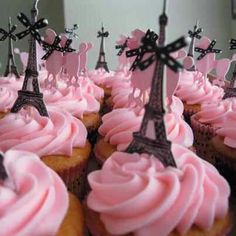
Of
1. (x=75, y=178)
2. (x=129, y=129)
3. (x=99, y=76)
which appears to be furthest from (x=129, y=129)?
(x=99, y=76)

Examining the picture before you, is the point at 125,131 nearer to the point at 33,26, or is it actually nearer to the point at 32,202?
the point at 33,26

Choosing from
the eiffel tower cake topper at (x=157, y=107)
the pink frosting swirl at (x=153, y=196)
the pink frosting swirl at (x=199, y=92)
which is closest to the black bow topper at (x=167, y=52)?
the eiffel tower cake topper at (x=157, y=107)

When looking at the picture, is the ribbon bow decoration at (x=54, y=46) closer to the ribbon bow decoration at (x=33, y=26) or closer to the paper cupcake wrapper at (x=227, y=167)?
the ribbon bow decoration at (x=33, y=26)

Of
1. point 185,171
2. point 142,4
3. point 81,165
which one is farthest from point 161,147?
point 142,4

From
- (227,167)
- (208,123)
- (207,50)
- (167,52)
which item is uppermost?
(167,52)

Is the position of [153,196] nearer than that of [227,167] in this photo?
Yes

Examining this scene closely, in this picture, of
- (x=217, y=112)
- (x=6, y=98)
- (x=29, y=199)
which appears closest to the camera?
(x=29, y=199)

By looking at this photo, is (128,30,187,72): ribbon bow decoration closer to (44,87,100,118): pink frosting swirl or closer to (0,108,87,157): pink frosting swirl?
(0,108,87,157): pink frosting swirl
